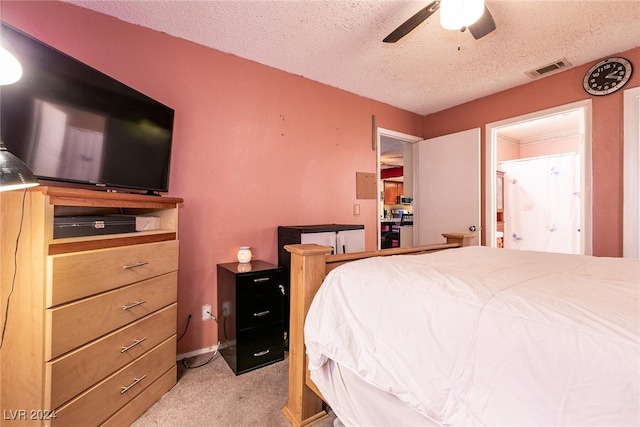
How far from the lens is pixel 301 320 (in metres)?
1.34

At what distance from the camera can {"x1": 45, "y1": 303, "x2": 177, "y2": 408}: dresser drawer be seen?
3.54ft

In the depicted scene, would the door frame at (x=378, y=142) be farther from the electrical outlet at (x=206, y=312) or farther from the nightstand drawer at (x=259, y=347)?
the electrical outlet at (x=206, y=312)

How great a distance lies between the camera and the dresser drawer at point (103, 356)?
42.4 inches

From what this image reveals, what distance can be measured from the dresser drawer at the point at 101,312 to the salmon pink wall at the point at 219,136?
0.55 metres

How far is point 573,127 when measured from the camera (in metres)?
4.06

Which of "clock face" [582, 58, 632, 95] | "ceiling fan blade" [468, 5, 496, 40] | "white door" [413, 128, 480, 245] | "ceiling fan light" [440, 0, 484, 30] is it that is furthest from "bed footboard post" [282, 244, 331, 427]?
"clock face" [582, 58, 632, 95]

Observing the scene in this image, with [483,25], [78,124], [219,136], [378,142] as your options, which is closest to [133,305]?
[78,124]

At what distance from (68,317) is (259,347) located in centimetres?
117

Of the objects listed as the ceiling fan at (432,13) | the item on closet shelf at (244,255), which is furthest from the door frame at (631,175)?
the item on closet shelf at (244,255)

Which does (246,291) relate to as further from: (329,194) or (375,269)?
(329,194)

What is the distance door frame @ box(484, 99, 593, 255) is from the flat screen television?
127 inches

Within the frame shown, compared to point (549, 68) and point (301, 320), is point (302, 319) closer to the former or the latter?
point (301, 320)

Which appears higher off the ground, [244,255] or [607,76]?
[607,76]

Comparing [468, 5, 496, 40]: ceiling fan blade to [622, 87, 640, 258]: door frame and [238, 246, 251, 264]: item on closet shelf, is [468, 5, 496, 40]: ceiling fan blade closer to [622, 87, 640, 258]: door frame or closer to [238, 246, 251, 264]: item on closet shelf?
[622, 87, 640, 258]: door frame
